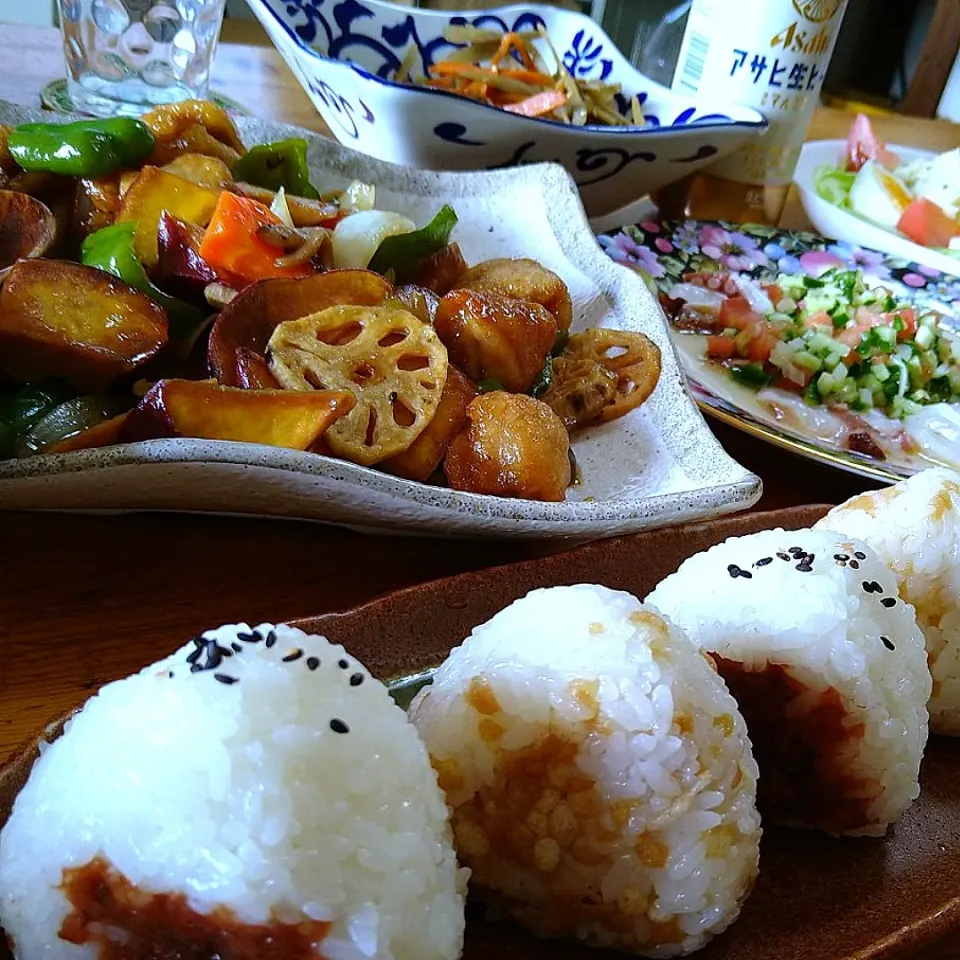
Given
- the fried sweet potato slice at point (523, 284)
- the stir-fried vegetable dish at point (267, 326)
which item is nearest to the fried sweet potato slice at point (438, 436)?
the stir-fried vegetable dish at point (267, 326)

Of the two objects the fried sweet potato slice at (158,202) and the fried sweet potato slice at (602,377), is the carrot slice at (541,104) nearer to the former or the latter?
the fried sweet potato slice at (602,377)

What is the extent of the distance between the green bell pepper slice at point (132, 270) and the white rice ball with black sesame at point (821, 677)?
0.76 meters

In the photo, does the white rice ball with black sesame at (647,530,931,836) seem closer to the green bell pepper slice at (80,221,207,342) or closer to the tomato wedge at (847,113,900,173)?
the green bell pepper slice at (80,221,207,342)

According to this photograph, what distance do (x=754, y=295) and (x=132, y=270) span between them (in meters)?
1.30

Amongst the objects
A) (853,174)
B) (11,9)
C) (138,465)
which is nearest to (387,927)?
(138,465)

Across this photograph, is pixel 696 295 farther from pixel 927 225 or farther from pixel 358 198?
pixel 927 225

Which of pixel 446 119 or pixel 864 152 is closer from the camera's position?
pixel 446 119

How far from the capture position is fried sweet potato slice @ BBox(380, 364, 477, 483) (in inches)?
48.4

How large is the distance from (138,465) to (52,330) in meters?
0.25

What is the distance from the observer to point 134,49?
2.19 metres

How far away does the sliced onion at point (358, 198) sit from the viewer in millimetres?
1675

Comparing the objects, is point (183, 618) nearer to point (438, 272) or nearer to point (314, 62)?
point (438, 272)

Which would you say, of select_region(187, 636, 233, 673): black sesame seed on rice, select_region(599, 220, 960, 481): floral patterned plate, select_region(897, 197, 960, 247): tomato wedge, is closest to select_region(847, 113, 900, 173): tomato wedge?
select_region(897, 197, 960, 247): tomato wedge

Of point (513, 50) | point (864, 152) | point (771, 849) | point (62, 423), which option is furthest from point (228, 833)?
point (864, 152)
